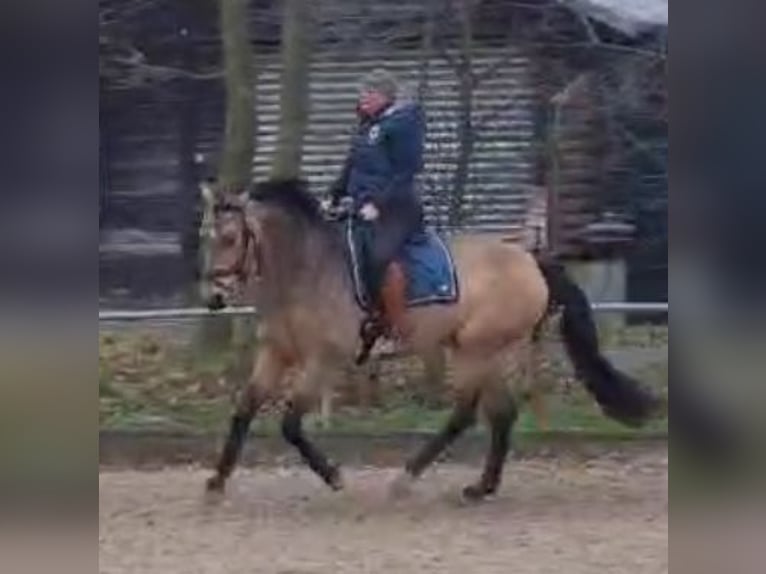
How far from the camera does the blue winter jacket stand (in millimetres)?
4848

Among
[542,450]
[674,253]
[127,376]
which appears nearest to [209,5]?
[127,376]

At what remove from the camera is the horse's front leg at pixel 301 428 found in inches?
194

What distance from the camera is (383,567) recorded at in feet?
15.4

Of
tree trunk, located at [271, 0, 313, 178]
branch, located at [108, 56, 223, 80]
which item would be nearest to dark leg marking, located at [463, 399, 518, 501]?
tree trunk, located at [271, 0, 313, 178]

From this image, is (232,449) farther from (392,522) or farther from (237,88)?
(237,88)

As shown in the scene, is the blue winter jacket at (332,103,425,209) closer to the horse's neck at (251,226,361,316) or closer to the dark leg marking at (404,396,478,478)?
the horse's neck at (251,226,361,316)

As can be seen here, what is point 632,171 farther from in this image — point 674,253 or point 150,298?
point 674,253

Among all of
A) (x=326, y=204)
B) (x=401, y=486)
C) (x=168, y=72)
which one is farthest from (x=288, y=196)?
(x=401, y=486)

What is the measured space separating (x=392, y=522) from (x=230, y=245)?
74cm

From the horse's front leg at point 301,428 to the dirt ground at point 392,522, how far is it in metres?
0.03

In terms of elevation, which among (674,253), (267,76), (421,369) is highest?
(267,76)

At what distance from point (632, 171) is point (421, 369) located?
2.24 feet

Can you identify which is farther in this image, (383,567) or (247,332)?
(247,332)

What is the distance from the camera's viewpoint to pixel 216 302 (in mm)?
4891
